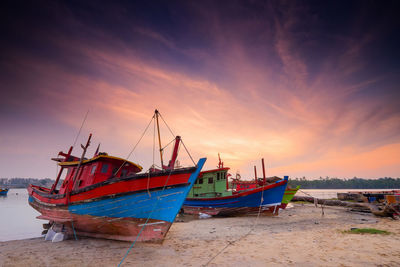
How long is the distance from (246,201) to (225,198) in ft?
5.95

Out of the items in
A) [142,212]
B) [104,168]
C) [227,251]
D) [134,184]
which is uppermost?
[104,168]

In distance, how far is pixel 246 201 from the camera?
52.4ft

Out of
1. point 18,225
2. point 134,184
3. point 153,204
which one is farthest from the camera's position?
point 18,225

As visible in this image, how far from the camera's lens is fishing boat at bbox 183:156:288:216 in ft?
50.8

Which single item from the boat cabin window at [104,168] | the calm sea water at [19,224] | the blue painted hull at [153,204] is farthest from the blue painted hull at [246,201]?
the boat cabin window at [104,168]

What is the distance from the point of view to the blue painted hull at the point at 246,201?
1541cm

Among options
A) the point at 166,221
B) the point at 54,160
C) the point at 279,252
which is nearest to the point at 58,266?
the point at 166,221

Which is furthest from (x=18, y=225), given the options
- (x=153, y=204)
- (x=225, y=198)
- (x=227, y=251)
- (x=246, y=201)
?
(x=227, y=251)

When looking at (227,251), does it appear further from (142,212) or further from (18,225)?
(18,225)

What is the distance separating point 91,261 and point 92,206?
8.78 feet

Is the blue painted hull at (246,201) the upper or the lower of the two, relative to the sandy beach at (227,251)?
upper

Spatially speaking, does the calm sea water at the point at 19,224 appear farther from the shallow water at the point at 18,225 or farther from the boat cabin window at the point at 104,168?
the boat cabin window at the point at 104,168

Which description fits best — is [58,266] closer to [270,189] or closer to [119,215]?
[119,215]

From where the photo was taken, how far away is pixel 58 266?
6121 mm
